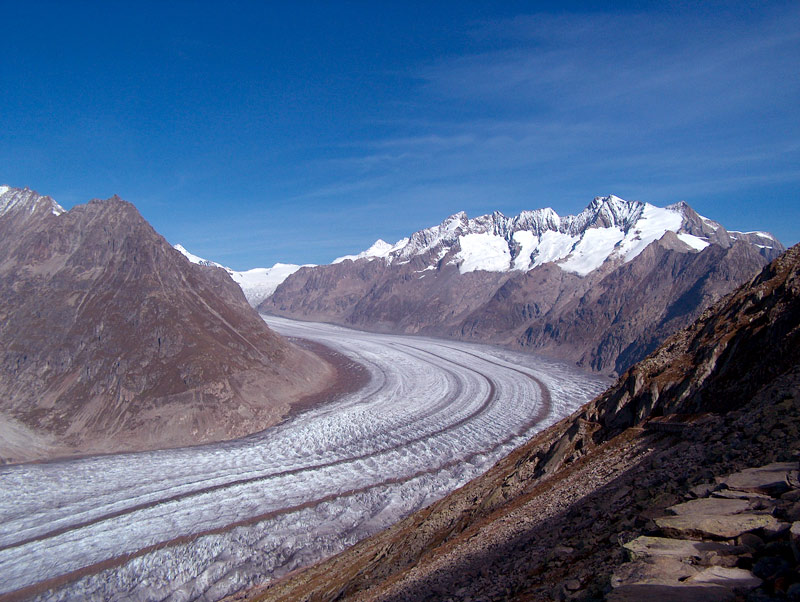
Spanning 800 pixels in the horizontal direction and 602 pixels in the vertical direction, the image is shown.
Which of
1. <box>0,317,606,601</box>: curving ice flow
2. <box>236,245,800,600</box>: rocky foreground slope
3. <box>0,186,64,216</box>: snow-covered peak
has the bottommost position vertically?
<box>0,317,606,601</box>: curving ice flow

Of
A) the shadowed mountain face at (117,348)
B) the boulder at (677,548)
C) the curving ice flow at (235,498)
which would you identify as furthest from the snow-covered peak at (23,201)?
the boulder at (677,548)

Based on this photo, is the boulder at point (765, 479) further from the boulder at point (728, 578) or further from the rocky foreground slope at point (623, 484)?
the boulder at point (728, 578)

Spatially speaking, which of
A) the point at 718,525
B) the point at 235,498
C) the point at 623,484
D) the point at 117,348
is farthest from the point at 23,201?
the point at 718,525

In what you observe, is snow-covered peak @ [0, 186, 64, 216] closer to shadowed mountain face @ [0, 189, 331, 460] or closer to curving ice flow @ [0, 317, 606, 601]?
shadowed mountain face @ [0, 189, 331, 460]

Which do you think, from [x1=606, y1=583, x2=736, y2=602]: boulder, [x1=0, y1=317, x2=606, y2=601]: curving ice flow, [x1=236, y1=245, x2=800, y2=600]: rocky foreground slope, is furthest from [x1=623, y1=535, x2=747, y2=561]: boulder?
[x1=0, y1=317, x2=606, y2=601]: curving ice flow

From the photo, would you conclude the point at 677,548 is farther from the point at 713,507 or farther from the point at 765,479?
the point at 765,479

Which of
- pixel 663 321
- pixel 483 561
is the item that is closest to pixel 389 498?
pixel 483 561

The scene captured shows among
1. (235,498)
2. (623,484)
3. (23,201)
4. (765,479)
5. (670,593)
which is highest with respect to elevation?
(23,201)
